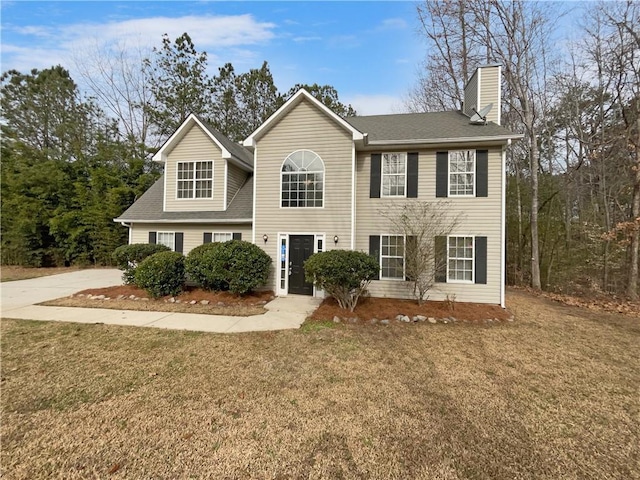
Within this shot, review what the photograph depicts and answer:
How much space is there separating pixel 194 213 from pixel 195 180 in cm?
132

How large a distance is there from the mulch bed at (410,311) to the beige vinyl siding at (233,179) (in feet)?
18.7

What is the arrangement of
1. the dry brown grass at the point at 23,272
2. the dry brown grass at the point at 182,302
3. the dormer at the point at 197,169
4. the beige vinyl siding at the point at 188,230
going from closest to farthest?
the dry brown grass at the point at 182,302
the beige vinyl siding at the point at 188,230
the dormer at the point at 197,169
the dry brown grass at the point at 23,272

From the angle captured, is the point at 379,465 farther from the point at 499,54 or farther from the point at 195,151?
the point at 499,54

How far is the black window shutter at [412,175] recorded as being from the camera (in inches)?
356

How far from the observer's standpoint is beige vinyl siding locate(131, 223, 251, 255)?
10.3 meters

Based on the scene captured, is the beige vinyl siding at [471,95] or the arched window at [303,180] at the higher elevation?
the beige vinyl siding at [471,95]

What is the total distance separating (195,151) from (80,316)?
261 inches

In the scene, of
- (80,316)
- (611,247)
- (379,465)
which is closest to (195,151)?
(80,316)

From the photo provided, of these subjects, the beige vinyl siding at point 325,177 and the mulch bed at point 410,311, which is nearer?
the mulch bed at point 410,311

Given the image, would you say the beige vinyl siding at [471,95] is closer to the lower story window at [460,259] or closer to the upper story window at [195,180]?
the lower story window at [460,259]

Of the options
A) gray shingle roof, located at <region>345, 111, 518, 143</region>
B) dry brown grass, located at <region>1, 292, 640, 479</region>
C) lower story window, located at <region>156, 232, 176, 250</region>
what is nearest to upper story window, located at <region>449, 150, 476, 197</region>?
gray shingle roof, located at <region>345, 111, 518, 143</region>

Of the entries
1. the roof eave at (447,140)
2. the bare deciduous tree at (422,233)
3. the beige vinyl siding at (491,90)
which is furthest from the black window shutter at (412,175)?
the beige vinyl siding at (491,90)

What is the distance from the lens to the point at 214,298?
8594 mm

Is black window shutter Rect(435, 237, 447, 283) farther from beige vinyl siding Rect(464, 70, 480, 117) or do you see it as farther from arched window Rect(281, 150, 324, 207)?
beige vinyl siding Rect(464, 70, 480, 117)
